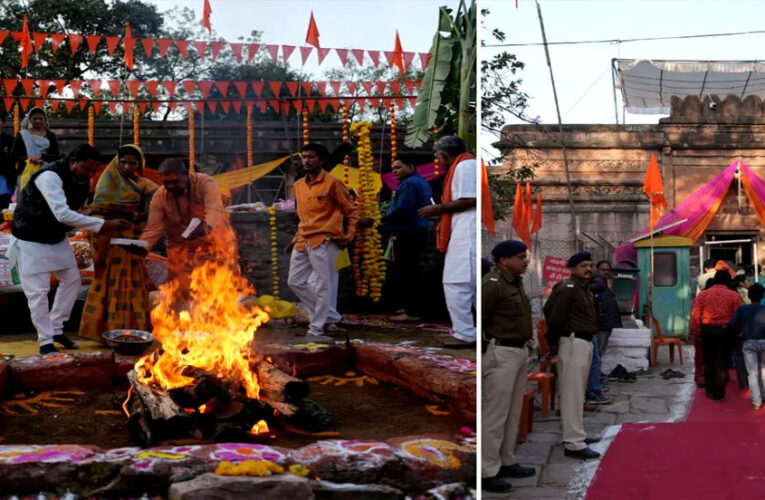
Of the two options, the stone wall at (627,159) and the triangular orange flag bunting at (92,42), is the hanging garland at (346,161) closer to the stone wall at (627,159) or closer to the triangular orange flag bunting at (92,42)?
the triangular orange flag bunting at (92,42)

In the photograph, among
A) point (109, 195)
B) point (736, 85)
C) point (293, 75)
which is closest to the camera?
point (293, 75)

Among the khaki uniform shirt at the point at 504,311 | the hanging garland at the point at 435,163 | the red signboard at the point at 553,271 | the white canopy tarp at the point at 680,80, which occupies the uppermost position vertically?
the white canopy tarp at the point at 680,80

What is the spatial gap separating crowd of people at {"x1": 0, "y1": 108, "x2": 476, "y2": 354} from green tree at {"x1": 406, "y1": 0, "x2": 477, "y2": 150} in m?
0.12

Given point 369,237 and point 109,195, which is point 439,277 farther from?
point 109,195

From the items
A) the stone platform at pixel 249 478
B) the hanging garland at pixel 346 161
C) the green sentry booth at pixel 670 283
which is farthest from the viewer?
the green sentry booth at pixel 670 283

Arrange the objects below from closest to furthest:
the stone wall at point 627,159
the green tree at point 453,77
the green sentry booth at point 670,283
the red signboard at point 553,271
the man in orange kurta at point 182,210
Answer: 1. the green tree at point 453,77
2. the man in orange kurta at point 182,210
3. the red signboard at point 553,271
4. the green sentry booth at point 670,283
5. the stone wall at point 627,159

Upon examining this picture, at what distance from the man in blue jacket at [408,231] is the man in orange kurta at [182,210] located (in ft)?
2.99

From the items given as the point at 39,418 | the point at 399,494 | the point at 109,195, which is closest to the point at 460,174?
the point at 399,494

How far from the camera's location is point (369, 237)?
184 inches

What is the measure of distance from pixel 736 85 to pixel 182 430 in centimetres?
1201

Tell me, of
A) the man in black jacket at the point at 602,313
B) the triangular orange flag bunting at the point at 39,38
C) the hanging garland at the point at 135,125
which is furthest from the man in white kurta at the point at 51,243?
the man in black jacket at the point at 602,313

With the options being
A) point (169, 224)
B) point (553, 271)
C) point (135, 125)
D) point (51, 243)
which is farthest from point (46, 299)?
point (553, 271)

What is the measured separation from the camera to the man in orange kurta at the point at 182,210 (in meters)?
4.11

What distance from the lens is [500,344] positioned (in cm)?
461
